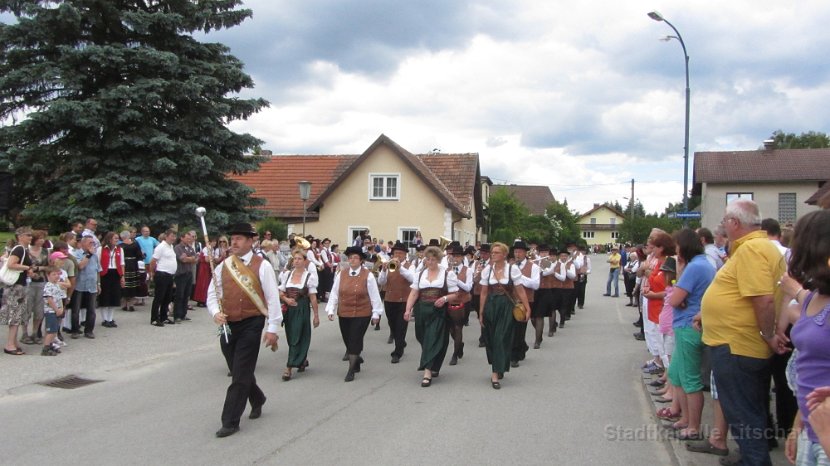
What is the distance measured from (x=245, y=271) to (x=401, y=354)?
182 inches

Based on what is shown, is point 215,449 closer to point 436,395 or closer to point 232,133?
point 436,395

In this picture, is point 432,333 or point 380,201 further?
point 380,201

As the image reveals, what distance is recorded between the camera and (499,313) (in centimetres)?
888

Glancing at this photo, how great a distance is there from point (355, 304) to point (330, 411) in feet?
7.70

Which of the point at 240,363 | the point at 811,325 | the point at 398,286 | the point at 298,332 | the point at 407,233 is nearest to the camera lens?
the point at 811,325

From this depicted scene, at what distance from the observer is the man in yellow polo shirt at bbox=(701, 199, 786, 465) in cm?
440

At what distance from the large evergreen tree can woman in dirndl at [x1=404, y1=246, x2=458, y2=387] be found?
11133 millimetres

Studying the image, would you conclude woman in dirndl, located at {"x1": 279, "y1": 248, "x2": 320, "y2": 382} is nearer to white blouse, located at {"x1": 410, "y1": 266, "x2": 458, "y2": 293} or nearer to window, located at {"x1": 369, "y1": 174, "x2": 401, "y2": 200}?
white blouse, located at {"x1": 410, "y1": 266, "x2": 458, "y2": 293}

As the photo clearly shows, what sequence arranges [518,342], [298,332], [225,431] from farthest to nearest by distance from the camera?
[518,342]
[298,332]
[225,431]

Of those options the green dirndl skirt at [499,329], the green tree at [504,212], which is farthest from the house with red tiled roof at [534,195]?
the green dirndl skirt at [499,329]

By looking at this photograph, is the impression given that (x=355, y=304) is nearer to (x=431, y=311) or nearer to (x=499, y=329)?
(x=431, y=311)

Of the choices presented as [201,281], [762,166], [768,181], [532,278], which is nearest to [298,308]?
[532,278]

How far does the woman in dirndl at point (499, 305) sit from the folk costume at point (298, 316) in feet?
7.95

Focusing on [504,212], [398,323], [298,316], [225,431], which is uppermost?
[504,212]
